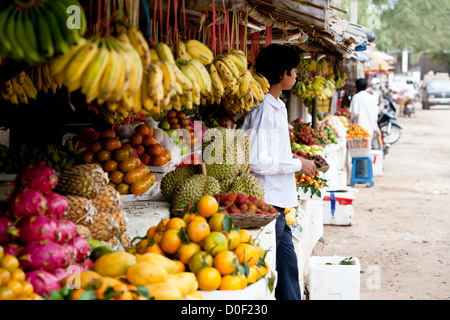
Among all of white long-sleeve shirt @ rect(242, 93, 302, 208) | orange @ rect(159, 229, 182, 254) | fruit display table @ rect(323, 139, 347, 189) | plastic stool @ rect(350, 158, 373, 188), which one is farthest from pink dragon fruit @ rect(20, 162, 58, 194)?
plastic stool @ rect(350, 158, 373, 188)

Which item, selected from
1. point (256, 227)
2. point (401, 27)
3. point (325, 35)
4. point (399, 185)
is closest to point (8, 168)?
point (256, 227)

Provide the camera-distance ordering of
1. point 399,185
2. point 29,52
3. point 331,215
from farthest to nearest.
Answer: point 399,185 < point 331,215 < point 29,52

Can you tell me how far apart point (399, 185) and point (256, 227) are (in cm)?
815

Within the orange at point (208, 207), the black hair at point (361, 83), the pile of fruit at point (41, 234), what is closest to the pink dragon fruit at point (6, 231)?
the pile of fruit at point (41, 234)

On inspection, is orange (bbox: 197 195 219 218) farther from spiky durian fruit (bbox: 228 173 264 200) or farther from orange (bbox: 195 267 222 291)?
spiky durian fruit (bbox: 228 173 264 200)

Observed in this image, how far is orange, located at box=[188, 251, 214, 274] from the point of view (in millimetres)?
2344

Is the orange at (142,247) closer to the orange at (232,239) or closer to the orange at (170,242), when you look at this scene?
the orange at (170,242)

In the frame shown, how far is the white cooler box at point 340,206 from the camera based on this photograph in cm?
758

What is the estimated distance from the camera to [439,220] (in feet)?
26.4

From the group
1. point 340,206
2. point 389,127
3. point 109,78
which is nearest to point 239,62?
point 109,78

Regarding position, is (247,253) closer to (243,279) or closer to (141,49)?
(243,279)

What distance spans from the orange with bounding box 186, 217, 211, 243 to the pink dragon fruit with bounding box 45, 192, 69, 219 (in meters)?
0.56

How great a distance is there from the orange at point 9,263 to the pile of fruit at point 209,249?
50 centimetres
